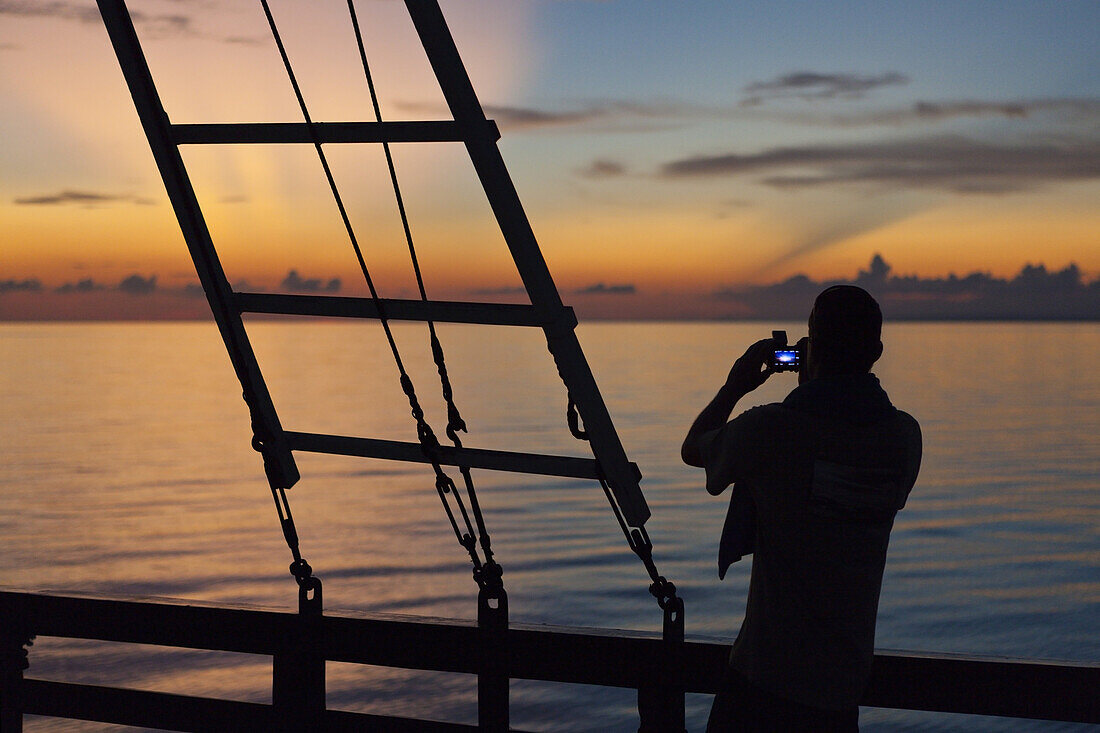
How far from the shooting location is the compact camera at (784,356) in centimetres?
302

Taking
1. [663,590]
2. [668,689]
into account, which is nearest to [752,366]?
[663,590]

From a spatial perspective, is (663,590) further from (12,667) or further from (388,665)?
(12,667)

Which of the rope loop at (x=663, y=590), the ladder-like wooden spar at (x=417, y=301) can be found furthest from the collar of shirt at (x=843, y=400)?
the rope loop at (x=663, y=590)

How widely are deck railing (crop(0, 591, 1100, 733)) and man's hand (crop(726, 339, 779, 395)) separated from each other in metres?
0.86

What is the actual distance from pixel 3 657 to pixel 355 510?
24563 millimetres

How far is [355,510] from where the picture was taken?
28.4 m

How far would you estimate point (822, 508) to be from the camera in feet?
8.93

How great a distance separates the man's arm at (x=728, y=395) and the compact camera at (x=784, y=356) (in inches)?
0.7

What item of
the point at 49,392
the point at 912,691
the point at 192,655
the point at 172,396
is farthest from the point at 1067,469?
the point at 49,392

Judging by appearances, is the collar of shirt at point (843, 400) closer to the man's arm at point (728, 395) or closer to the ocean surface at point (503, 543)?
the man's arm at point (728, 395)

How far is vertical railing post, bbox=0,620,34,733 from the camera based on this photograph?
13.4ft

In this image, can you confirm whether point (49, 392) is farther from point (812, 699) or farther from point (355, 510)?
point (812, 699)

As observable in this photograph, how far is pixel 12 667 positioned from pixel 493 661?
6.15 feet

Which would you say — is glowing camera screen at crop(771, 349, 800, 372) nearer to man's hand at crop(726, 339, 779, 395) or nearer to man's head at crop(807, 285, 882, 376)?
man's hand at crop(726, 339, 779, 395)
